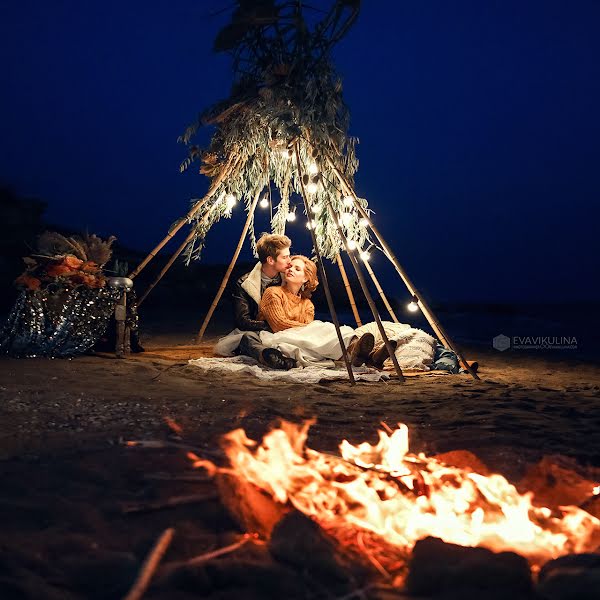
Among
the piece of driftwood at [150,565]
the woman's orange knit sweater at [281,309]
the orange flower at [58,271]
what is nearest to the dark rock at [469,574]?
the piece of driftwood at [150,565]

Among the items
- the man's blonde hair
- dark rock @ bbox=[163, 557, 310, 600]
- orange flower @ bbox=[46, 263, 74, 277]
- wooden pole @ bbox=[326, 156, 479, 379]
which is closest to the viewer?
dark rock @ bbox=[163, 557, 310, 600]

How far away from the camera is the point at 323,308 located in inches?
654

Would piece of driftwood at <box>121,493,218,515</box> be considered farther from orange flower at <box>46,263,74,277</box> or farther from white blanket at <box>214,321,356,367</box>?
orange flower at <box>46,263,74,277</box>

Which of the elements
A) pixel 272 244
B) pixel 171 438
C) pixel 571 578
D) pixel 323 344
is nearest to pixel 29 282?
pixel 272 244

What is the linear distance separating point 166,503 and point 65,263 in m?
5.03

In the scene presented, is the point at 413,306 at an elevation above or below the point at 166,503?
above

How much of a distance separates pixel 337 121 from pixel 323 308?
438 inches

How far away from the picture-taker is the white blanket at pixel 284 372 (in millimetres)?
5086

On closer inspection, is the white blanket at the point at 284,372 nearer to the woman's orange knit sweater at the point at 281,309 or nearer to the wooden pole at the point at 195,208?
the woman's orange knit sweater at the point at 281,309

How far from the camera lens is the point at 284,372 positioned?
210 inches

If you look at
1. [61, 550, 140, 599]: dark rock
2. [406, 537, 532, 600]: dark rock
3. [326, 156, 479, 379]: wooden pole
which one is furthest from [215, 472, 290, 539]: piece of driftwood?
[326, 156, 479, 379]: wooden pole

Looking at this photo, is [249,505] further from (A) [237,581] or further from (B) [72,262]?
(B) [72,262]

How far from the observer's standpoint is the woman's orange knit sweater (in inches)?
247

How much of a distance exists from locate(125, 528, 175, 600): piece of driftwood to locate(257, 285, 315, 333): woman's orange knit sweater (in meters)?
4.56
